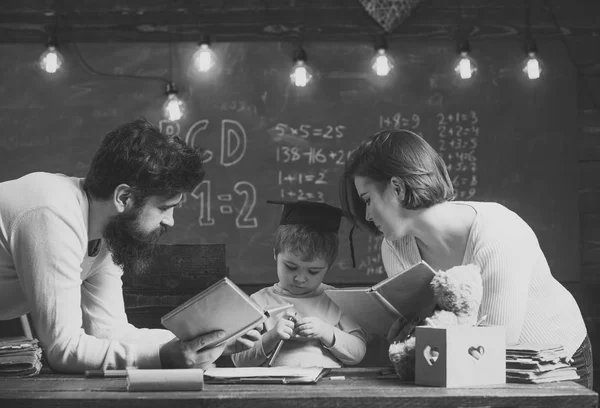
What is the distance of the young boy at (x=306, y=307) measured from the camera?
8.49ft

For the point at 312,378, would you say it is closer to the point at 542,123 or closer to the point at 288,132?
the point at 288,132

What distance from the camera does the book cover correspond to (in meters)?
1.74

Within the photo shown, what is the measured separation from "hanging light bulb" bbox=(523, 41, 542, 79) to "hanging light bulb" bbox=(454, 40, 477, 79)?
297 millimetres

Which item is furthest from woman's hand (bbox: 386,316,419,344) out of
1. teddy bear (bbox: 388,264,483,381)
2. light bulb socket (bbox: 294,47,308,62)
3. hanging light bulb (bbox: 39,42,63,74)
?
hanging light bulb (bbox: 39,42,63,74)

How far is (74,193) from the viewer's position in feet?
6.45

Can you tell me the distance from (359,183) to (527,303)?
0.54m

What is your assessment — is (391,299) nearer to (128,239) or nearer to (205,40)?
(128,239)

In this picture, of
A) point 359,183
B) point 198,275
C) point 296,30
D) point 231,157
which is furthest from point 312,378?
point 296,30

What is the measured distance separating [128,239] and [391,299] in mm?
694

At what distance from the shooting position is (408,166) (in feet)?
6.67

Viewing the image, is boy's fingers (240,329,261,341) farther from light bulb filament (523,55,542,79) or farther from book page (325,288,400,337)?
light bulb filament (523,55,542,79)

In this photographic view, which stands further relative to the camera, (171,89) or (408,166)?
(171,89)

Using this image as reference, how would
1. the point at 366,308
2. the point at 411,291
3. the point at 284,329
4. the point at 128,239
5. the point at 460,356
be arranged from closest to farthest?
the point at 460,356 → the point at 411,291 → the point at 366,308 → the point at 128,239 → the point at 284,329

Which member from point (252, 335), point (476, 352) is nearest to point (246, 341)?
point (252, 335)
